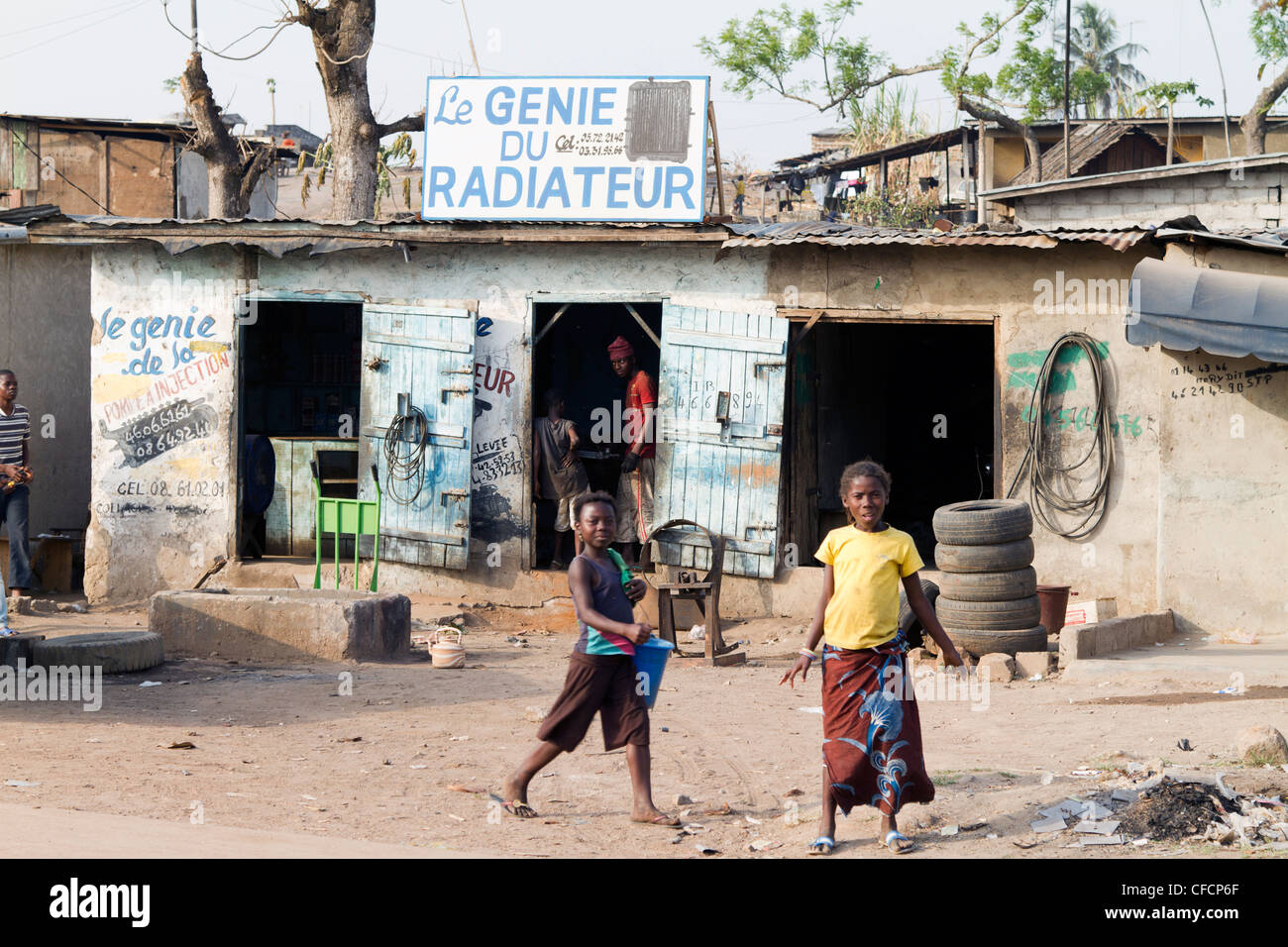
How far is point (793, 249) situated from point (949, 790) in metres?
6.59

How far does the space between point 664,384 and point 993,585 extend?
3667 millimetres

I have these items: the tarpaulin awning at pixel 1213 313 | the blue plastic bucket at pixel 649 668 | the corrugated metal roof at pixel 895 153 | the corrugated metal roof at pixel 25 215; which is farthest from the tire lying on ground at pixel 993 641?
the corrugated metal roof at pixel 895 153

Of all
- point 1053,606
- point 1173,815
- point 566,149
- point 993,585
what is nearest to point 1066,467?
point 1053,606

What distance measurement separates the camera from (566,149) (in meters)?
12.5

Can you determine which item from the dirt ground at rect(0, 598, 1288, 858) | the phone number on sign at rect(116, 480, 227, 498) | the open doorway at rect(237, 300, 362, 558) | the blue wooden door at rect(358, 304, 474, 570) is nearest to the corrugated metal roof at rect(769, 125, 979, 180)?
the open doorway at rect(237, 300, 362, 558)

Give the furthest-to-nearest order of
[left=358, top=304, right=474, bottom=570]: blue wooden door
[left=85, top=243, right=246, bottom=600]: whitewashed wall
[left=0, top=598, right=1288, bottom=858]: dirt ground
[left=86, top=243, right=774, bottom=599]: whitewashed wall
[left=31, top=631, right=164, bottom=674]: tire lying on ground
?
[left=85, top=243, right=246, bottom=600]: whitewashed wall, [left=358, top=304, right=474, bottom=570]: blue wooden door, [left=86, top=243, right=774, bottom=599]: whitewashed wall, [left=31, top=631, right=164, bottom=674]: tire lying on ground, [left=0, top=598, right=1288, bottom=858]: dirt ground

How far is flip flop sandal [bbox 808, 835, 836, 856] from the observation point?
18.3ft

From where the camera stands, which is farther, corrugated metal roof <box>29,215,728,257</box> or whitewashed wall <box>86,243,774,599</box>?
whitewashed wall <box>86,243,774,599</box>

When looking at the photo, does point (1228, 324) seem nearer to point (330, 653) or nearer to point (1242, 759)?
point (1242, 759)

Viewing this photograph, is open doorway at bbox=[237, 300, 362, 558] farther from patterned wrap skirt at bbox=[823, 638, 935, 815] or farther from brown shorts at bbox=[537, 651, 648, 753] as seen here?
patterned wrap skirt at bbox=[823, 638, 935, 815]

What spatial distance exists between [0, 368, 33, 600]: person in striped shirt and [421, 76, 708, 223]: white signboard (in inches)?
159

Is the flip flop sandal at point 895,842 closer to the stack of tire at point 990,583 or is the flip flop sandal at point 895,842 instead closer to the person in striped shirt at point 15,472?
the stack of tire at point 990,583

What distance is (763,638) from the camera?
11.9 m
